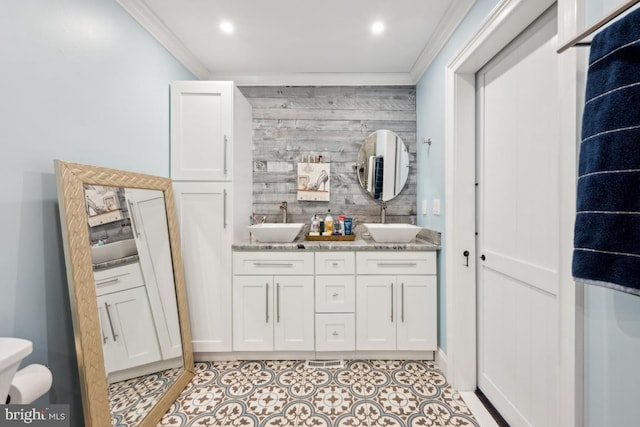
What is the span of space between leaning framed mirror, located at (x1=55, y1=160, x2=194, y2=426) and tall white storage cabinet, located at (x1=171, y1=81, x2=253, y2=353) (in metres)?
0.16

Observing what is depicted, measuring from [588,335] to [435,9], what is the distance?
194 cm

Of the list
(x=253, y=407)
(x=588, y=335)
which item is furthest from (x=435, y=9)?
(x=253, y=407)

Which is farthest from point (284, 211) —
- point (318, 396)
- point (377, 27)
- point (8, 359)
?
point (8, 359)

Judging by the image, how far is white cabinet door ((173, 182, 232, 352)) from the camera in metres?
2.20

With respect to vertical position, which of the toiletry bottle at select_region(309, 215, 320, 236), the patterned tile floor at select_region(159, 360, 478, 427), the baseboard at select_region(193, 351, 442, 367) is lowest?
the patterned tile floor at select_region(159, 360, 478, 427)

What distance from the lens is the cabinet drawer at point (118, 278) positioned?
1.35 metres

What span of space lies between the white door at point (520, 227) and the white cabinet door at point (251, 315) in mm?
1512

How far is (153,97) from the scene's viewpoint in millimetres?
2002

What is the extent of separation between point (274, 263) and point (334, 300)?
0.54m

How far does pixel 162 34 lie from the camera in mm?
2020

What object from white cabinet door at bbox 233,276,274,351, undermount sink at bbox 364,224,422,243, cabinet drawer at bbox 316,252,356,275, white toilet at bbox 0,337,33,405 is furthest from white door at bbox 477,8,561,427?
white toilet at bbox 0,337,33,405

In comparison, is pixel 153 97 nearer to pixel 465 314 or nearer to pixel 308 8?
pixel 308 8

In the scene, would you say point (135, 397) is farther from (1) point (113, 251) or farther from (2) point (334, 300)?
(2) point (334, 300)

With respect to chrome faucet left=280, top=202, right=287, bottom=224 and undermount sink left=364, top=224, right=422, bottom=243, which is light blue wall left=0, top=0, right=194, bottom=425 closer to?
chrome faucet left=280, top=202, right=287, bottom=224
